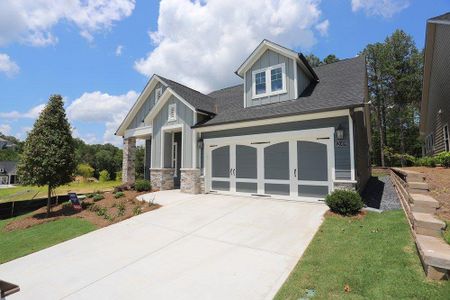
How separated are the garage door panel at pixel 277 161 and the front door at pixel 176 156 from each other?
277 inches

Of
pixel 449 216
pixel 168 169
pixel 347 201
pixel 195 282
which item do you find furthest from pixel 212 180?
pixel 449 216

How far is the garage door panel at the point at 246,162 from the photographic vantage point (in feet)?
37.1

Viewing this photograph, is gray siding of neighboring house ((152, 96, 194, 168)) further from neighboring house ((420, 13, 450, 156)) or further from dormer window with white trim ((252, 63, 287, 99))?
neighboring house ((420, 13, 450, 156))

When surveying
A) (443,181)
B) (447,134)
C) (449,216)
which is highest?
(447,134)

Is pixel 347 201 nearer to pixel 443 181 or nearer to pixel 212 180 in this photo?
pixel 443 181

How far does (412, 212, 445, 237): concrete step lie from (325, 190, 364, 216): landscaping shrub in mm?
2629

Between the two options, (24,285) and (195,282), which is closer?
(195,282)

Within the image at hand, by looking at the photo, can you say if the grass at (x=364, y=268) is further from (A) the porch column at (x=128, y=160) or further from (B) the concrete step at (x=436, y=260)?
(A) the porch column at (x=128, y=160)

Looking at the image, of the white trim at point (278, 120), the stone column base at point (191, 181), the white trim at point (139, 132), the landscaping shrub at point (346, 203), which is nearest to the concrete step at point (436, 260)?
the landscaping shrub at point (346, 203)

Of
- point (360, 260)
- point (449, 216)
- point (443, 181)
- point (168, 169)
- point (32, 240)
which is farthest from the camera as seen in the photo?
point (168, 169)

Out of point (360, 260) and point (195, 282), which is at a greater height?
point (360, 260)

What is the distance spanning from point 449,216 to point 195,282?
5524 mm

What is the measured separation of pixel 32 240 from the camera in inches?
324

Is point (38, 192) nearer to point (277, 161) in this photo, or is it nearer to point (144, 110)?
point (144, 110)
